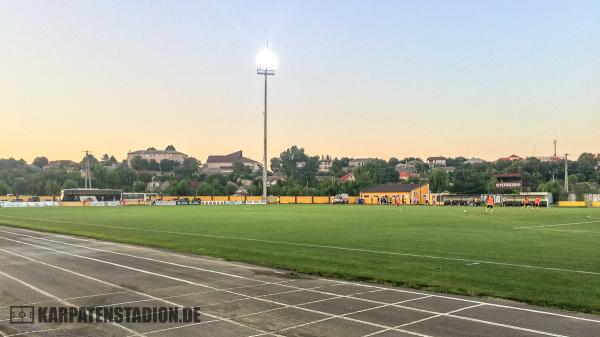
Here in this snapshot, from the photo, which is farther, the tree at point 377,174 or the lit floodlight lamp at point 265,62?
the tree at point 377,174

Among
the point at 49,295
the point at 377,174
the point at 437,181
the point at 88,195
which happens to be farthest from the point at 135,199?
the point at 49,295

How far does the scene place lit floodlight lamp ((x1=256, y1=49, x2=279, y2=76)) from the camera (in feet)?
303

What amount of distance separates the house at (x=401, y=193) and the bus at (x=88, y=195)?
54253mm

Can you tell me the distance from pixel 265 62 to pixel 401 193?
126ft

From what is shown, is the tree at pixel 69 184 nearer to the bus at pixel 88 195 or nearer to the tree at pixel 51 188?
the tree at pixel 51 188

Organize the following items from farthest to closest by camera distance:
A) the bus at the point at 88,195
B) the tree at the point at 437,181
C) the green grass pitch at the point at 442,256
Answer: the tree at the point at 437,181, the bus at the point at 88,195, the green grass pitch at the point at 442,256

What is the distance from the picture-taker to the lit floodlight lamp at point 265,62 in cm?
9225

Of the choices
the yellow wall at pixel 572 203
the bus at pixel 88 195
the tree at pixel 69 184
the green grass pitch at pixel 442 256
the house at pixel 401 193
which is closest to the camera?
the green grass pitch at pixel 442 256

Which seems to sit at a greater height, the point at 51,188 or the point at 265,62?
the point at 265,62

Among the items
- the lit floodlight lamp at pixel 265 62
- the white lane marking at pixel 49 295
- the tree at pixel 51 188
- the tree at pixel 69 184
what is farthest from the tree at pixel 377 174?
the white lane marking at pixel 49 295

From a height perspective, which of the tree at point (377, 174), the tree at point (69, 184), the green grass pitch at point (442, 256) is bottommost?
the green grass pitch at point (442, 256)

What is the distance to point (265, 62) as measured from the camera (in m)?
92.6

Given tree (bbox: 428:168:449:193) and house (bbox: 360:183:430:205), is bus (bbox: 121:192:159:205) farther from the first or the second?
tree (bbox: 428:168:449:193)

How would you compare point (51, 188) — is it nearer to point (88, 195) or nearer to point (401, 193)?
point (88, 195)
